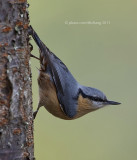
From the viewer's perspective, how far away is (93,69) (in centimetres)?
686

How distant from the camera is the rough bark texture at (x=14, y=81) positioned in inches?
110

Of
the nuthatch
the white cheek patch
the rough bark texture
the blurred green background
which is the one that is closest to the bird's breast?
the nuthatch

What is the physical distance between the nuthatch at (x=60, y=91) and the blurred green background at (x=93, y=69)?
60.6 inches

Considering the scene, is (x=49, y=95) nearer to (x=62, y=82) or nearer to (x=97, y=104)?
(x=62, y=82)

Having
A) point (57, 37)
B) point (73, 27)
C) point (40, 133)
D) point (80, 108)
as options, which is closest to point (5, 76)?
point (80, 108)

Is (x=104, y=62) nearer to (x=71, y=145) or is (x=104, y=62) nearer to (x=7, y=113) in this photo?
(x=71, y=145)

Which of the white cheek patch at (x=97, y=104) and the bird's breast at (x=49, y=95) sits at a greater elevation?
the bird's breast at (x=49, y=95)

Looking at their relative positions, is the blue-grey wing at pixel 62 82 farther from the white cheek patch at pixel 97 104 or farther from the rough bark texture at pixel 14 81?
the rough bark texture at pixel 14 81

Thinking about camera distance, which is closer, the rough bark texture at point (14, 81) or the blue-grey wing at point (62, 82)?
the rough bark texture at point (14, 81)

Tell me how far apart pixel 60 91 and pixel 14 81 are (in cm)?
145

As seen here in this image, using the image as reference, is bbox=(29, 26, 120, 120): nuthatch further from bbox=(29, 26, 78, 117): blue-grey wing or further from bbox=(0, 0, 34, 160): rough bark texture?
bbox=(0, 0, 34, 160): rough bark texture

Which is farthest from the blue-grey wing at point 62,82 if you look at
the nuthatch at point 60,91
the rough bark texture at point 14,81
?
the rough bark texture at point 14,81

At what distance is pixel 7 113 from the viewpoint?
9.29 ft

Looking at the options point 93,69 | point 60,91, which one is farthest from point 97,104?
point 93,69
